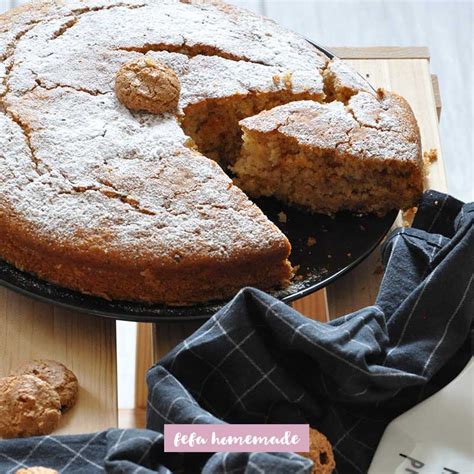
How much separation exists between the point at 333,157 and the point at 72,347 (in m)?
0.73

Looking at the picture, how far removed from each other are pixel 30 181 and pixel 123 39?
499mm

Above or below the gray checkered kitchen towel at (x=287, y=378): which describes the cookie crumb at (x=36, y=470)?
below

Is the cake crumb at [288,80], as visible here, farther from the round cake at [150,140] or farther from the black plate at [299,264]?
the black plate at [299,264]

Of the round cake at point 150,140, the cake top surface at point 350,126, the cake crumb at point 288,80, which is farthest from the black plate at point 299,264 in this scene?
the cake crumb at point 288,80

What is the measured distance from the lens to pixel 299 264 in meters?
2.17

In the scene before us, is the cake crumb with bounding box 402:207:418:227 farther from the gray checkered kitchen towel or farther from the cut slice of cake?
the gray checkered kitchen towel

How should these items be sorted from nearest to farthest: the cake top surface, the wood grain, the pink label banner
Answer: the pink label banner
the wood grain
the cake top surface

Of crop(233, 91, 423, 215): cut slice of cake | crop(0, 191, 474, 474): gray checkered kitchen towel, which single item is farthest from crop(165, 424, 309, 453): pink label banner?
crop(233, 91, 423, 215): cut slice of cake

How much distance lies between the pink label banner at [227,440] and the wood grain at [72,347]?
271mm

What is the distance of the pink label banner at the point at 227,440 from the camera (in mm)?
1635

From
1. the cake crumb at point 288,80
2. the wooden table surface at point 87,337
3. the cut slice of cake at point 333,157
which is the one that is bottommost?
the wooden table surface at point 87,337

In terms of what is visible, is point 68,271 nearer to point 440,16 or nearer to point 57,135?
point 57,135

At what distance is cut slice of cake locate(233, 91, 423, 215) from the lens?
89.3 inches

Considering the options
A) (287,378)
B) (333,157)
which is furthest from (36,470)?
(333,157)
